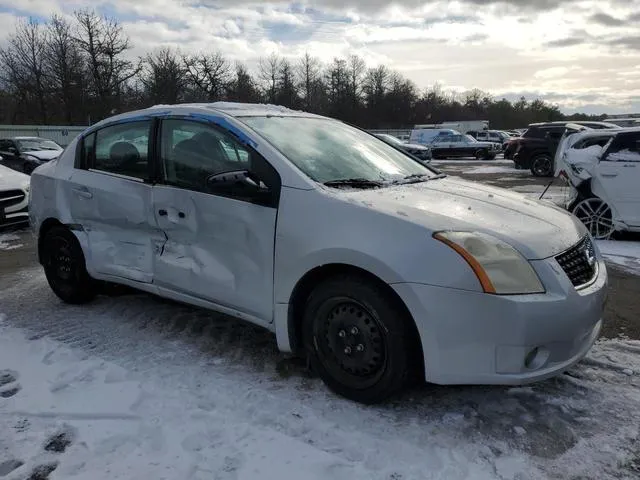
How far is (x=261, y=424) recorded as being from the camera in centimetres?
289

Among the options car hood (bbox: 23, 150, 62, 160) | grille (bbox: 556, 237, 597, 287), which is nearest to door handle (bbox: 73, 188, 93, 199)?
grille (bbox: 556, 237, 597, 287)

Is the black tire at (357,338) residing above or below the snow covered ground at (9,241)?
above

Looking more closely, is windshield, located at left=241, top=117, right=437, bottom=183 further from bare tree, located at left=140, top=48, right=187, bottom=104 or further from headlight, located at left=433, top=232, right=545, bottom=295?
bare tree, located at left=140, top=48, right=187, bottom=104

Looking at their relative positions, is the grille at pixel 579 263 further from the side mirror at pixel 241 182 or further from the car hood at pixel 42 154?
the car hood at pixel 42 154

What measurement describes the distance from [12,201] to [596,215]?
877cm

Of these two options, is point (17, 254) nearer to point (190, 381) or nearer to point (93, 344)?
point (93, 344)

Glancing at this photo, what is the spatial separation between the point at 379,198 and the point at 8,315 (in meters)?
3.49

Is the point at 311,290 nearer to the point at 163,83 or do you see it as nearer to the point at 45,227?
the point at 45,227

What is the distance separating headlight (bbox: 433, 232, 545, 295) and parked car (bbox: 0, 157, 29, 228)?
25.9 ft

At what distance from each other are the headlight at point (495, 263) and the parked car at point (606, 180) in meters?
5.68

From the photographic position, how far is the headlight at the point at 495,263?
104 inches

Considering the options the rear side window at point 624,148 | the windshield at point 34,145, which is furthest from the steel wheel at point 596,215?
the windshield at point 34,145

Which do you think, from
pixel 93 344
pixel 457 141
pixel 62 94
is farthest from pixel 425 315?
pixel 62 94

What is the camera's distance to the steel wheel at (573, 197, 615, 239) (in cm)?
765
